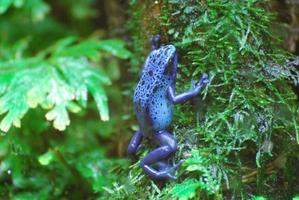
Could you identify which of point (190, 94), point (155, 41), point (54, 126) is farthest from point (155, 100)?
point (54, 126)

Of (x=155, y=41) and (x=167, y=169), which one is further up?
(x=155, y=41)

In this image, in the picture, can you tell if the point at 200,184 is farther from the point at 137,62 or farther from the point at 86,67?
the point at 86,67

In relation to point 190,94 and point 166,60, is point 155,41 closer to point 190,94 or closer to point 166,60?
point 166,60

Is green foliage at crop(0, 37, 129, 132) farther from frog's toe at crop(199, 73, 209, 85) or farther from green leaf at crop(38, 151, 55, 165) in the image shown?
frog's toe at crop(199, 73, 209, 85)

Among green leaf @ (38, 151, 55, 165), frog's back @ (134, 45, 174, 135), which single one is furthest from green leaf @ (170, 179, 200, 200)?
green leaf @ (38, 151, 55, 165)

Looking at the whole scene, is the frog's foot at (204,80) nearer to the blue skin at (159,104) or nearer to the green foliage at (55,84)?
the blue skin at (159,104)

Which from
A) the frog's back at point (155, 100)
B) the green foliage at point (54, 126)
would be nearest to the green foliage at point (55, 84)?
the green foliage at point (54, 126)

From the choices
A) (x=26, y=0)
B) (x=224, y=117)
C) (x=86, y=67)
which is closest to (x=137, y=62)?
(x=86, y=67)
